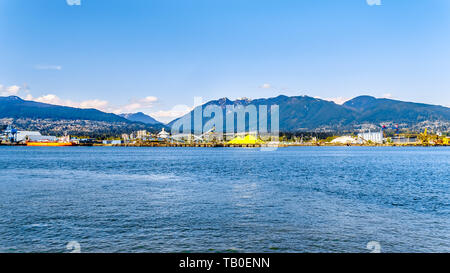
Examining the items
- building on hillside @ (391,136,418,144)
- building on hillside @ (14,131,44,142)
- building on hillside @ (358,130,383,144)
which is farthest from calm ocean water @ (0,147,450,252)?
building on hillside @ (391,136,418,144)

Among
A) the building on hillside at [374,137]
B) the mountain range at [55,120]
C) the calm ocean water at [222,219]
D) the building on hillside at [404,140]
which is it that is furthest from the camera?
the building on hillside at [374,137]

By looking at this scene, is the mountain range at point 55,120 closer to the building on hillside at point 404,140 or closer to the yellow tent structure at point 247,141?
the yellow tent structure at point 247,141

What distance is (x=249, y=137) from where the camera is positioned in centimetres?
14525

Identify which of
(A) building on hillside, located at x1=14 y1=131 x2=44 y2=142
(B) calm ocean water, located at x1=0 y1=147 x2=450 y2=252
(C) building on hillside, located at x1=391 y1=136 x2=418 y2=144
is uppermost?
(A) building on hillside, located at x1=14 y1=131 x2=44 y2=142

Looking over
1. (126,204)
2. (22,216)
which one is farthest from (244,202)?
(22,216)

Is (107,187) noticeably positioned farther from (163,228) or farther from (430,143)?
(430,143)

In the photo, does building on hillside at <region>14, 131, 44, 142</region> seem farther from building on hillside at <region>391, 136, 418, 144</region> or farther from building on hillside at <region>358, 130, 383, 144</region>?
building on hillside at <region>391, 136, 418, 144</region>

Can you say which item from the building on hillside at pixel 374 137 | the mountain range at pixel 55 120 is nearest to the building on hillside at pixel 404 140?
the building on hillside at pixel 374 137

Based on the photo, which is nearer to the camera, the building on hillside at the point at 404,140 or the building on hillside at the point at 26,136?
the building on hillside at the point at 26,136

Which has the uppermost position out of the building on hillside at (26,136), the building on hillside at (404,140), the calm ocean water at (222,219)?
the building on hillside at (26,136)

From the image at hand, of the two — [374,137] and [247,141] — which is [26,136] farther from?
[374,137]

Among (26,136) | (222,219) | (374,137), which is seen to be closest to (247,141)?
(374,137)

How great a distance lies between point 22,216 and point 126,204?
364 centimetres
